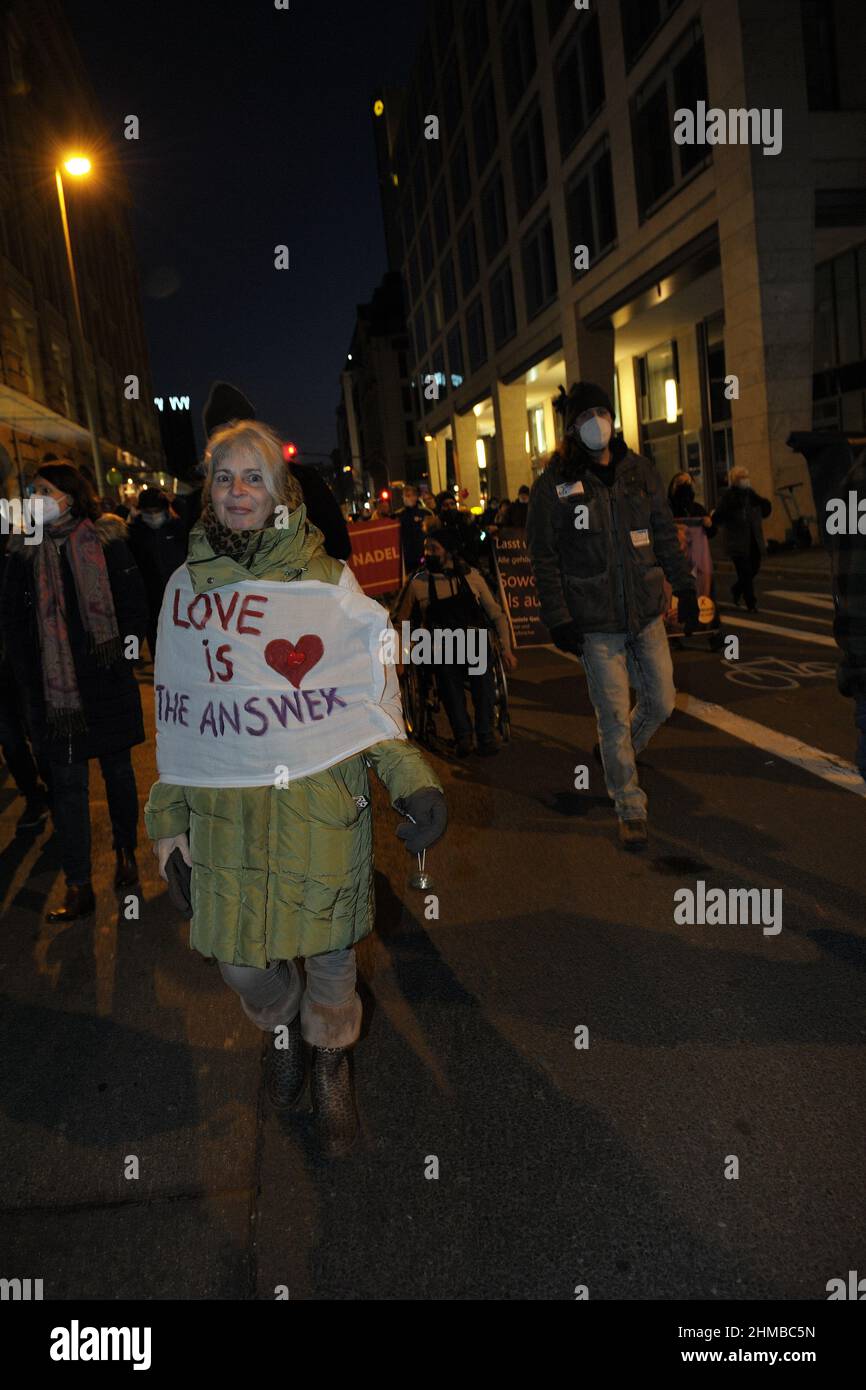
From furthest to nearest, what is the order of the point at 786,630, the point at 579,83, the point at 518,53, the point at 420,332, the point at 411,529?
the point at 420,332 < the point at 518,53 < the point at 579,83 < the point at 411,529 < the point at 786,630

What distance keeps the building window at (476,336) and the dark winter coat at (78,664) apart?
3995cm

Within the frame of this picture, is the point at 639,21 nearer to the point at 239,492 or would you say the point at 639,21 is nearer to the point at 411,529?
the point at 411,529

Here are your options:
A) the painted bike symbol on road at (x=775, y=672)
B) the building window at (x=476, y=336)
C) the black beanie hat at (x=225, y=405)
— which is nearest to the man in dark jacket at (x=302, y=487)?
the black beanie hat at (x=225, y=405)

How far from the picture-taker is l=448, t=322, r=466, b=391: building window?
47.4 metres

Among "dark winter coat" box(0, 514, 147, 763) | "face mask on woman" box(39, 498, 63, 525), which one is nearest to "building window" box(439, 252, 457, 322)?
"dark winter coat" box(0, 514, 147, 763)

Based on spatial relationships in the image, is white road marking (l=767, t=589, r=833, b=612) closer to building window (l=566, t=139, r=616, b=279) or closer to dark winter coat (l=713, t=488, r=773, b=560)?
dark winter coat (l=713, t=488, r=773, b=560)

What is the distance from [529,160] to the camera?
109ft

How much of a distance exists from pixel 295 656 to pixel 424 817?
58 cm

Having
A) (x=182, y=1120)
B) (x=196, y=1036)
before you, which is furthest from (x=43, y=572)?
(x=182, y=1120)

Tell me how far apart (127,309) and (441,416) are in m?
18.7

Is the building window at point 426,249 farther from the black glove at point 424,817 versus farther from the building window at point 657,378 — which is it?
the black glove at point 424,817

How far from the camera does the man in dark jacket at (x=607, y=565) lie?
5109mm

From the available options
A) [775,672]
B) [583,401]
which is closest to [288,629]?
[583,401]

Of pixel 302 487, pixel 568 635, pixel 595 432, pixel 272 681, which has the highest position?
pixel 595 432
